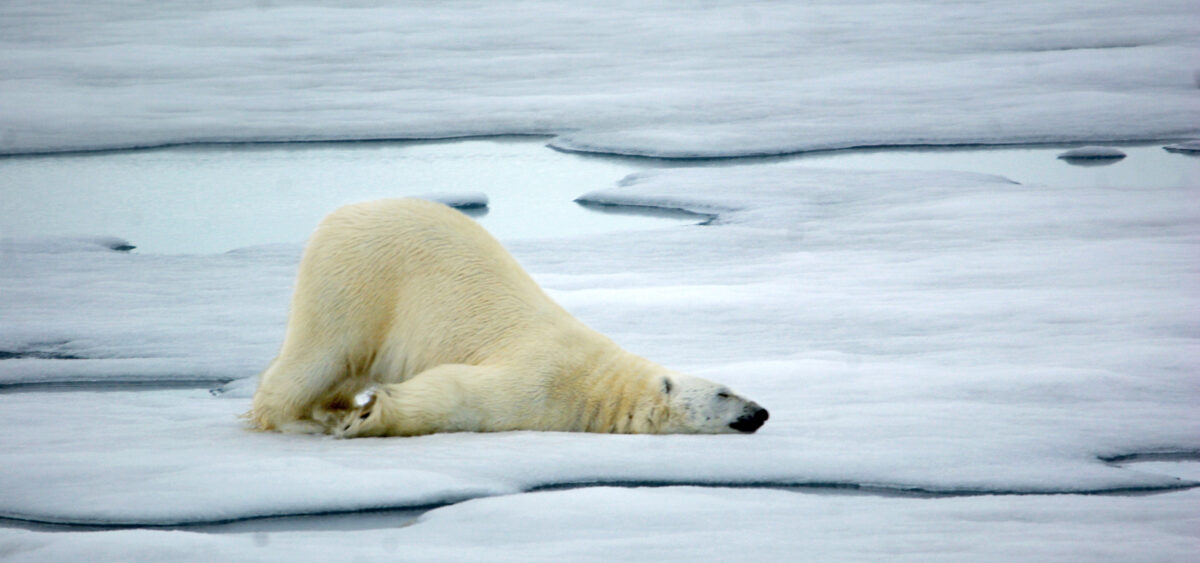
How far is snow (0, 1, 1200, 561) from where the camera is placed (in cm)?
276

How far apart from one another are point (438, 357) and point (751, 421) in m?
0.87

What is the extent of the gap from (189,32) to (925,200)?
1017 centimetres

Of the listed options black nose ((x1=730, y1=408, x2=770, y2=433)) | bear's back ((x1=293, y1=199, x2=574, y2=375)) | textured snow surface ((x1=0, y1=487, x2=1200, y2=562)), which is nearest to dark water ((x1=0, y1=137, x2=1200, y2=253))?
bear's back ((x1=293, y1=199, x2=574, y2=375))

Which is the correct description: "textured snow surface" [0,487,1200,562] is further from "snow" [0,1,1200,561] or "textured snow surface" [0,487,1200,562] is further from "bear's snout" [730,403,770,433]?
"bear's snout" [730,403,770,433]

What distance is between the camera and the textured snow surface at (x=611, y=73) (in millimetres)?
9992

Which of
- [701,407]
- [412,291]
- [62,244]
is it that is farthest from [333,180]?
[701,407]

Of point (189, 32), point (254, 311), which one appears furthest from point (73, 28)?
point (254, 311)

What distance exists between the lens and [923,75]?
11.8 meters

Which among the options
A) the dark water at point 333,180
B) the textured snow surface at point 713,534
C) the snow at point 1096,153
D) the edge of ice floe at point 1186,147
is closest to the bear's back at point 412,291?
the textured snow surface at point 713,534

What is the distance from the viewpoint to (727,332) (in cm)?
486

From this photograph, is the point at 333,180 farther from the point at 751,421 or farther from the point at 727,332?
the point at 751,421

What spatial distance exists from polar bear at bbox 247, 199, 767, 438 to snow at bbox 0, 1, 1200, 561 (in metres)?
0.11

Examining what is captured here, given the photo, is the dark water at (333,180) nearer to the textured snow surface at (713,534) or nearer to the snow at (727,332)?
the snow at (727,332)

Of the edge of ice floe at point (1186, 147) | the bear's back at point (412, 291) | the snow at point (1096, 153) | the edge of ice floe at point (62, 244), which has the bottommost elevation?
the edge of ice floe at point (62, 244)
